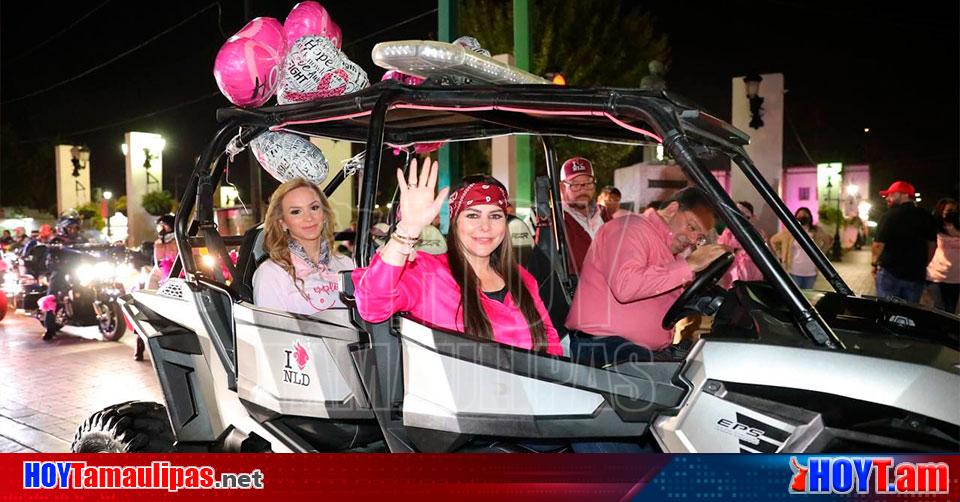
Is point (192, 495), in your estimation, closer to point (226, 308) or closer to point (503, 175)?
point (226, 308)

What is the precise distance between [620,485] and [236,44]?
2.46 m

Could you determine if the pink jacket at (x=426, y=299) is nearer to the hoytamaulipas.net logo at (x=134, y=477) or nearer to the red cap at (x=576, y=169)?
the hoytamaulipas.net logo at (x=134, y=477)

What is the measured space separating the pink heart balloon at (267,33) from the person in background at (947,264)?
6.42 metres

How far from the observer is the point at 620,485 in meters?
2.04

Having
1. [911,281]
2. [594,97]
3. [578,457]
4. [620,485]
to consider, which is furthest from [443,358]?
[911,281]

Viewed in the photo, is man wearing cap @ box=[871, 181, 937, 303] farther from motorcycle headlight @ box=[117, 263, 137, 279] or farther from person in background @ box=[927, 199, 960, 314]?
motorcycle headlight @ box=[117, 263, 137, 279]

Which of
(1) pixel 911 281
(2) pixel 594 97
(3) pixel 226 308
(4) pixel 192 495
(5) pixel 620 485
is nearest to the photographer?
(5) pixel 620 485

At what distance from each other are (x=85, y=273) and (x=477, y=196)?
28.4 feet

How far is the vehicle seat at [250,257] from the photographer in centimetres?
338

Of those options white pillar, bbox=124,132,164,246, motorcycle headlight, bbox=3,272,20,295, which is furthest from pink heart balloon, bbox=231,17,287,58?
white pillar, bbox=124,132,164,246

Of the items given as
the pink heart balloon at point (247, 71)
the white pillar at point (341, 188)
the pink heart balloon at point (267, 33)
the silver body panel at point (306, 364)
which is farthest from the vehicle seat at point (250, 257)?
the white pillar at point (341, 188)

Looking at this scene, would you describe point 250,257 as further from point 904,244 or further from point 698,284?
point 904,244

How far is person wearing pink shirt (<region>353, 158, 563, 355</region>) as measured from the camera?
2297 mm

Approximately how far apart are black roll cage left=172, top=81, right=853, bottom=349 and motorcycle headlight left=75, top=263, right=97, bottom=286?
22.5ft
